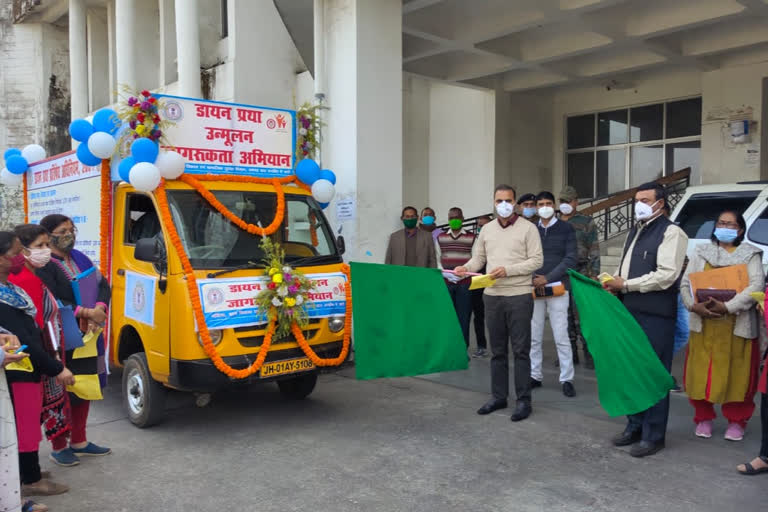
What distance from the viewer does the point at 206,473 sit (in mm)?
4484

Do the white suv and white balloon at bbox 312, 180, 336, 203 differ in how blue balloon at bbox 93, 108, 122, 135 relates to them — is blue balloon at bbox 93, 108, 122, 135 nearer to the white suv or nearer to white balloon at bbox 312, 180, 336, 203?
white balloon at bbox 312, 180, 336, 203

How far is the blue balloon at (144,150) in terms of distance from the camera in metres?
5.30

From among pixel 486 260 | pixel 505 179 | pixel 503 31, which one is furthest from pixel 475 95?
pixel 486 260

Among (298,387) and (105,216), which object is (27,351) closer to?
(105,216)

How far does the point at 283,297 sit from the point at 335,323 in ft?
2.08

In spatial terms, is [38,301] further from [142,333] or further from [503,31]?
[503,31]

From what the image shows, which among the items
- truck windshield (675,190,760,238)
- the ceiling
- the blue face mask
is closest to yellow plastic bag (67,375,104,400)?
the blue face mask

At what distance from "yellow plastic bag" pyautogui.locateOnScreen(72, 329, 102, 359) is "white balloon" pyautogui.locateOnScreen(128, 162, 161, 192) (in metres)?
1.29

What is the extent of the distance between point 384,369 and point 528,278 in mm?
1491

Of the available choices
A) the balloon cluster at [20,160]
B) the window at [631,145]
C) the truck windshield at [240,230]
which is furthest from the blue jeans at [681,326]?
the window at [631,145]

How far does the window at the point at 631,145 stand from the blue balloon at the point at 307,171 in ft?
36.2

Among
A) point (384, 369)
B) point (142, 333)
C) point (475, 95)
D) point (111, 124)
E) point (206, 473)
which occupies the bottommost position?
point (206, 473)

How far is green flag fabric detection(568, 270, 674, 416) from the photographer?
4719mm

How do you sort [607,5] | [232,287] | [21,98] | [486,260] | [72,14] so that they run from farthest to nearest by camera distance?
[21,98]
[72,14]
[607,5]
[486,260]
[232,287]
